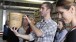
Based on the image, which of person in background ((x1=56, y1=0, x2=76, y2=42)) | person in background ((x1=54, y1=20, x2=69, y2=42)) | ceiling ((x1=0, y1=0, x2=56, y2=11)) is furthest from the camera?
ceiling ((x1=0, y1=0, x2=56, y2=11))

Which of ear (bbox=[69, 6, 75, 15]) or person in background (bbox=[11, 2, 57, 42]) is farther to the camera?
person in background (bbox=[11, 2, 57, 42])

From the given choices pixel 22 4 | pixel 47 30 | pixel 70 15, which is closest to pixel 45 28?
pixel 47 30

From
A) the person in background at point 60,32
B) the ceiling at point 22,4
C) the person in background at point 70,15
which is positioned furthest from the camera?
the ceiling at point 22,4

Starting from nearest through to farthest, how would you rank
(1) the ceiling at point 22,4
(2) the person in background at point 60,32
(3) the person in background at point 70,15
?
1. (3) the person in background at point 70,15
2. (2) the person in background at point 60,32
3. (1) the ceiling at point 22,4

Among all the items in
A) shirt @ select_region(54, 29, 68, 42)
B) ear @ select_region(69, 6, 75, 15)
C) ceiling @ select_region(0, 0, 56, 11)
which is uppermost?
ear @ select_region(69, 6, 75, 15)

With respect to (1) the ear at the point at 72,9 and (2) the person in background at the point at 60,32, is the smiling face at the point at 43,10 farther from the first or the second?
(1) the ear at the point at 72,9

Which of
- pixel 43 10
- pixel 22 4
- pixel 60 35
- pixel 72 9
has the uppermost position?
pixel 72 9

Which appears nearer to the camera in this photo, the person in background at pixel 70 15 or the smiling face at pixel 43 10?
the person in background at pixel 70 15

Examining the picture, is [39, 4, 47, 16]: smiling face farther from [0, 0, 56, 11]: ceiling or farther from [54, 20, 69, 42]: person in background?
[0, 0, 56, 11]: ceiling

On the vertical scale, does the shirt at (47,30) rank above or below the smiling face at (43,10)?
below

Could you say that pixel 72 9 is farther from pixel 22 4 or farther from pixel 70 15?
pixel 22 4

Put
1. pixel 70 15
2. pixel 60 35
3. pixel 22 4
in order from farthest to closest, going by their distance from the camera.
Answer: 1. pixel 22 4
2. pixel 60 35
3. pixel 70 15

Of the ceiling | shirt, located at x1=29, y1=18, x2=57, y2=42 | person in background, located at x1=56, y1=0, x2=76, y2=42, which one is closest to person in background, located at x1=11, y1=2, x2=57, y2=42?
shirt, located at x1=29, y1=18, x2=57, y2=42

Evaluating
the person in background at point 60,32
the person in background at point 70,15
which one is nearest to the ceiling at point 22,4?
the person in background at point 60,32
